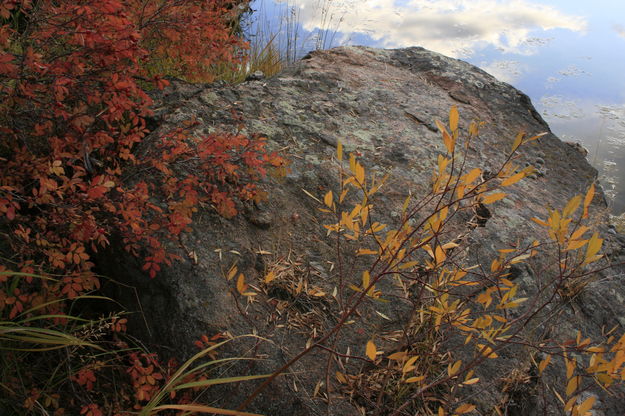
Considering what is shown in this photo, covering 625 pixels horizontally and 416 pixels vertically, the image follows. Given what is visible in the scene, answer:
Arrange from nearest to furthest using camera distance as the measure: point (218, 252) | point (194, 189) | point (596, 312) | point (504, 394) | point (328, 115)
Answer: point (504, 394)
point (218, 252)
point (194, 189)
point (596, 312)
point (328, 115)

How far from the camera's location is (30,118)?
2.30 m

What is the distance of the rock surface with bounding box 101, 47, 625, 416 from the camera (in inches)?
78.7

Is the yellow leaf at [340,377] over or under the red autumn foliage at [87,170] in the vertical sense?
under

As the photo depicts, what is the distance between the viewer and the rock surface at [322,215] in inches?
78.7

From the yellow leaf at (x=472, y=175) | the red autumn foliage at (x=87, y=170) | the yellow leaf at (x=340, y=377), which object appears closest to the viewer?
the yellow leaf at (x=472, y=175)

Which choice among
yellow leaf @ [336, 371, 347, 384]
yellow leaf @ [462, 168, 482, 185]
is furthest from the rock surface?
yellow leaf @ [462, 168, 482, 185]

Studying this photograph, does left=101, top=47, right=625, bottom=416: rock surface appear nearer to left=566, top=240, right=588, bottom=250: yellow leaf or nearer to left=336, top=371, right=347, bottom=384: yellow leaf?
left=336, top=371, right=347, bottom=384: yellow leaf

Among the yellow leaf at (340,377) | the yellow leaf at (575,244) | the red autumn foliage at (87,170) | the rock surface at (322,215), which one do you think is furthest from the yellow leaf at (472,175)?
the red autumn foliage at (87,170)

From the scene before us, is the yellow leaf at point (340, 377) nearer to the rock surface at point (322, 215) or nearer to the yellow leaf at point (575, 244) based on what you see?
the rock surface at point (322, 215)

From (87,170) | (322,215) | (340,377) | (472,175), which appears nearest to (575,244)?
(472,175)

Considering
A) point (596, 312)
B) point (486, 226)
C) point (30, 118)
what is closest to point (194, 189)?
point (30, 118)

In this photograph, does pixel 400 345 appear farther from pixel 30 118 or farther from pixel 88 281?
pixel 30 118

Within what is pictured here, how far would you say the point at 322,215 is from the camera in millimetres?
2467

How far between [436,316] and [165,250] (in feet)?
4.10
